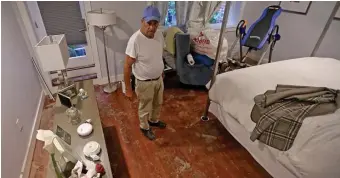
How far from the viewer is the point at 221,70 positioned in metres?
3.15

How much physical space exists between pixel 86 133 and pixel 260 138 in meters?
1.31

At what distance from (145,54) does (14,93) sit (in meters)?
1.34

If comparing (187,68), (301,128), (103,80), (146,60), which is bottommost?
(103,80)

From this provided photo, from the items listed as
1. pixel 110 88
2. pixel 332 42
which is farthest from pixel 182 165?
pixel 332 42

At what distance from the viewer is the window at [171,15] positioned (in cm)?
325

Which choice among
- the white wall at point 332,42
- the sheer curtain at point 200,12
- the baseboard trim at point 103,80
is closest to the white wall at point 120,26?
the baseboard trim at point 103,80

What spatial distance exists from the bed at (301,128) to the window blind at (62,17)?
7.66 ft

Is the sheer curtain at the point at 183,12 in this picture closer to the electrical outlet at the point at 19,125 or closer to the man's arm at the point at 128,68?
the man's arm at the point at 128,68

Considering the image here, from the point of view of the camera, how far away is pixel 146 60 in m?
1.65

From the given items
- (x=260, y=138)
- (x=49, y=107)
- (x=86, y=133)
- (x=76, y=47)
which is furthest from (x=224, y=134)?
(x=76, y=47)

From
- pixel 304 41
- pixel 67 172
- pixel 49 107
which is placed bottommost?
pixel 49 107

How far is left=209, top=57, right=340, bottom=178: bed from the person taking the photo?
1.14 meters

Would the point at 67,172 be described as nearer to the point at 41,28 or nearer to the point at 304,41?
the point at 41,28

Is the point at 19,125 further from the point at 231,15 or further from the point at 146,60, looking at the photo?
the point at 231,15
